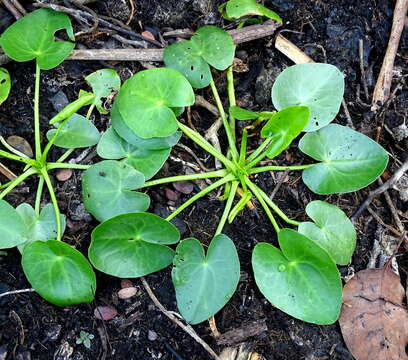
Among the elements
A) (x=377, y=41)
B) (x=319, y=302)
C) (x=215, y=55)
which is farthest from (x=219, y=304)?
(x=377, y=41)

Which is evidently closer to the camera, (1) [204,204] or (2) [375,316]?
(2) [375,316]

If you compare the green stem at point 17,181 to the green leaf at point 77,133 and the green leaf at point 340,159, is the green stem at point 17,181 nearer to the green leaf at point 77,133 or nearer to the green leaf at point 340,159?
the green leaf at point 77,133

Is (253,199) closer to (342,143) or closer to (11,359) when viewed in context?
(342,143)

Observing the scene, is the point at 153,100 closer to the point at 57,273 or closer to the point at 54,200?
the point at 54,200

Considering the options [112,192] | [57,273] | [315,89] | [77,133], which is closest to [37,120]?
[77,133]

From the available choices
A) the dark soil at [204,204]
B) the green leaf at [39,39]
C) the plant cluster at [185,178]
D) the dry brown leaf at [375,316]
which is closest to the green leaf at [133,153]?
the plant cluster at [185,178]

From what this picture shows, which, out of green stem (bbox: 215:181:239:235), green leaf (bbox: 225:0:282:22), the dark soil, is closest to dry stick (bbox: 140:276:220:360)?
the dark soil
